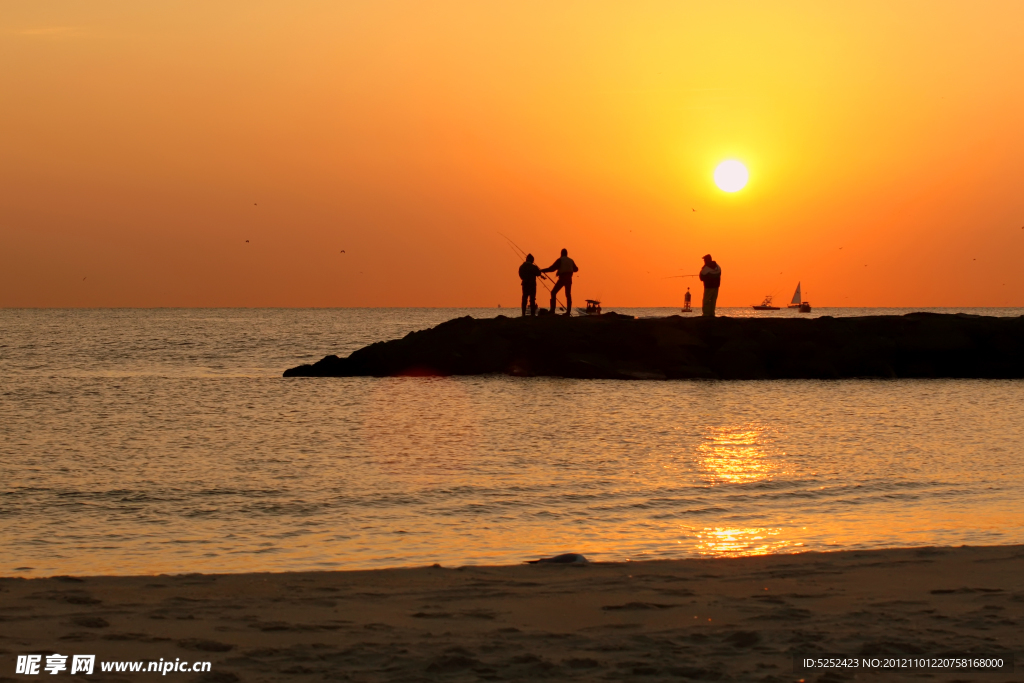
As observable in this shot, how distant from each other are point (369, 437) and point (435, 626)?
10653 millimetres

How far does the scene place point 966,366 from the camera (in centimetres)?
3069

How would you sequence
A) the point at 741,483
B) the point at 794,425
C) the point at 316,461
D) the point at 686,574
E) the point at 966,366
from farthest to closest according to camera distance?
1. the point at 966,366
2. the point at 794,425
3. the point at 316,461
4. the point at 741,483
5. the point at 686,574

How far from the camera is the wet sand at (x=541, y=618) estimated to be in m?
5.21

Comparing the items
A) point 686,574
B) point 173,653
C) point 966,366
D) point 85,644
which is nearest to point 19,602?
point 85,644

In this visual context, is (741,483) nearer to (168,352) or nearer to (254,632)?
(254,632)

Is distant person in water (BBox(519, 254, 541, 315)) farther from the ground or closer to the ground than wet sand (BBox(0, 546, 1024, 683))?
farther from the ground

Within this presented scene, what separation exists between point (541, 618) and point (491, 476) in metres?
6.35

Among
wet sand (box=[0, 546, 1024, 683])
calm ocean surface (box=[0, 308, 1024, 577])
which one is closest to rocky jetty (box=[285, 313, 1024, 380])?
calm ocean surface (box=[0, 308, 1024, 577])

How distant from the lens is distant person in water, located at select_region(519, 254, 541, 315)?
1094 inches

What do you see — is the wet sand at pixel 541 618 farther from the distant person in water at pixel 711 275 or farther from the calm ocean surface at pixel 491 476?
the distant person in water at pixel 711 275

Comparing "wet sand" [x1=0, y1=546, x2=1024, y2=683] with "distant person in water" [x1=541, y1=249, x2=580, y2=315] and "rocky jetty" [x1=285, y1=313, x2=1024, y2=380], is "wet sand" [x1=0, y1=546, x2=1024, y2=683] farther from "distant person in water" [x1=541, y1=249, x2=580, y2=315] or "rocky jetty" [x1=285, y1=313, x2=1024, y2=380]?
"rocky jetty" [x1=285, y1=313, x2=1024, y2=380]

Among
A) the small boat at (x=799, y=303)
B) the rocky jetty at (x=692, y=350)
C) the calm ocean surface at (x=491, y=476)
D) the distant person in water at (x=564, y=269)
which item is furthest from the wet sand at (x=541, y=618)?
the small boat at (x=799, y=303)

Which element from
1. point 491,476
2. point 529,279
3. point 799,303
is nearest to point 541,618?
point 491,476

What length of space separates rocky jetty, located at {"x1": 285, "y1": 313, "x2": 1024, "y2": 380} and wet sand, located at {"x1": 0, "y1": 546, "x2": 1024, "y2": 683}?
21429 mm
